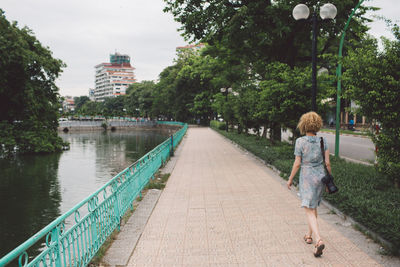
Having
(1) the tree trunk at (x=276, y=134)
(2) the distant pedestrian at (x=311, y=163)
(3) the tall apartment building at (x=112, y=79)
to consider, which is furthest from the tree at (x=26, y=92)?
(3) the tall apartment building at (x=112, y=79)

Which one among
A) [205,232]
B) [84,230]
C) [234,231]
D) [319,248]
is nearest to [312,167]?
[319,248]

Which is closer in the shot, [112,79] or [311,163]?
[311,163]

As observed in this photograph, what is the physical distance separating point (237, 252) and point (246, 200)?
291 cm

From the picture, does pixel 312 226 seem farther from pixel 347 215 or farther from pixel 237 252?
pixel 347 215

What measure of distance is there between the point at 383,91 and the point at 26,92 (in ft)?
83.4

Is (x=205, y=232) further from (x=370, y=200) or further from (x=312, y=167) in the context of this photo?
(x=370, y=200)

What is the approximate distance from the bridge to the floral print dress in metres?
0.75

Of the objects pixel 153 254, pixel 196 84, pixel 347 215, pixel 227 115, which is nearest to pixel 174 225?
pixel 153 254

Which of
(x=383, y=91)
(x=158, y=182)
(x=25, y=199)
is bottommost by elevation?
(x=25, y=199)

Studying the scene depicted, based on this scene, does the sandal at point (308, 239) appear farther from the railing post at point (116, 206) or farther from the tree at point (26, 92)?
the tree at point (26, 92)

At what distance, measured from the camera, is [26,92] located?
973 inches

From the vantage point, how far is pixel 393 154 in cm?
559

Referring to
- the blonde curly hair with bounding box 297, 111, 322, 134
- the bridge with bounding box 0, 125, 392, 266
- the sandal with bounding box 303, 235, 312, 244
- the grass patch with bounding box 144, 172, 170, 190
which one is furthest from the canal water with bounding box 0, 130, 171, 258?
the blonde curly hair with bounding box 297, 111, 322, 134

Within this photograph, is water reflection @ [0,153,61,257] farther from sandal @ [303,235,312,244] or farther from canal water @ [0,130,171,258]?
sandal @ [303,235,312,244]
